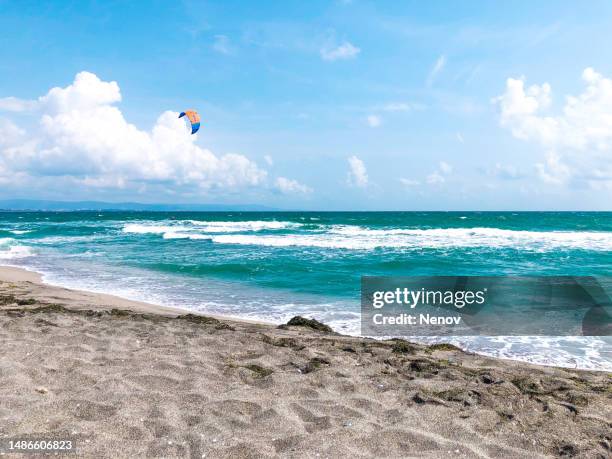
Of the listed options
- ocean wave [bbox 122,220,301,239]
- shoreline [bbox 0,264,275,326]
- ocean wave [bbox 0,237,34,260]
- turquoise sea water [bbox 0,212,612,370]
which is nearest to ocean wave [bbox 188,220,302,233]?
ocean wave [bbox 122,220,301,239]

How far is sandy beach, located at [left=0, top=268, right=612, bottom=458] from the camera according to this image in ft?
10.5

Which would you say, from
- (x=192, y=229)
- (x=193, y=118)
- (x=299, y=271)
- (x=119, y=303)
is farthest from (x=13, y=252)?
(x=192, y=229)

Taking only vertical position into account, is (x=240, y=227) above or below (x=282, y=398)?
above

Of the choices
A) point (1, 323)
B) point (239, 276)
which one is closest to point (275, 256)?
point (239, 276)

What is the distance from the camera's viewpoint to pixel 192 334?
6258 mm

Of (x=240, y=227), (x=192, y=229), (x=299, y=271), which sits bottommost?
(x=299, y=271)

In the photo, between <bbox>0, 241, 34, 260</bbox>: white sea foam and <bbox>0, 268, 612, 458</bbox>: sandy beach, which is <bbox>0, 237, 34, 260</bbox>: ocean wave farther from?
<bbox>0, 268, 612, 458</bbox>: sandy beach

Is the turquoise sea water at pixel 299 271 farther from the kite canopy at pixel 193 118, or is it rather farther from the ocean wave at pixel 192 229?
the ocean wave at pixel 192 229

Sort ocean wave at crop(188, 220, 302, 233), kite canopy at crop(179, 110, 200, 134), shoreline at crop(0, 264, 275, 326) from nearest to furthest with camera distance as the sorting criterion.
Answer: shoreline at crop(0, 264, 275, 326)
kite canopy at crop(179, 110, 200, 134)
ocean wave at crop(188, 220, 302, 233)

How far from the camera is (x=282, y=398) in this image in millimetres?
3994

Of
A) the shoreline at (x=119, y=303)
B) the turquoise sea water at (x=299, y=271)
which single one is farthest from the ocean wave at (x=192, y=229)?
the shoreline at (x=119, y=303)

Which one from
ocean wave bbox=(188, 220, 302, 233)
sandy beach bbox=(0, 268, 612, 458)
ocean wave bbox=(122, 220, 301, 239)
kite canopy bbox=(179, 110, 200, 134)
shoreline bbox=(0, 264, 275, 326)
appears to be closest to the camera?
sandy beach bbox=(0, 268, 612, 458)

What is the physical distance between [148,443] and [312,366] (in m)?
2.12

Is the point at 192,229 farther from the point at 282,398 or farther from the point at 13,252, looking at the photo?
the point at 282,398
